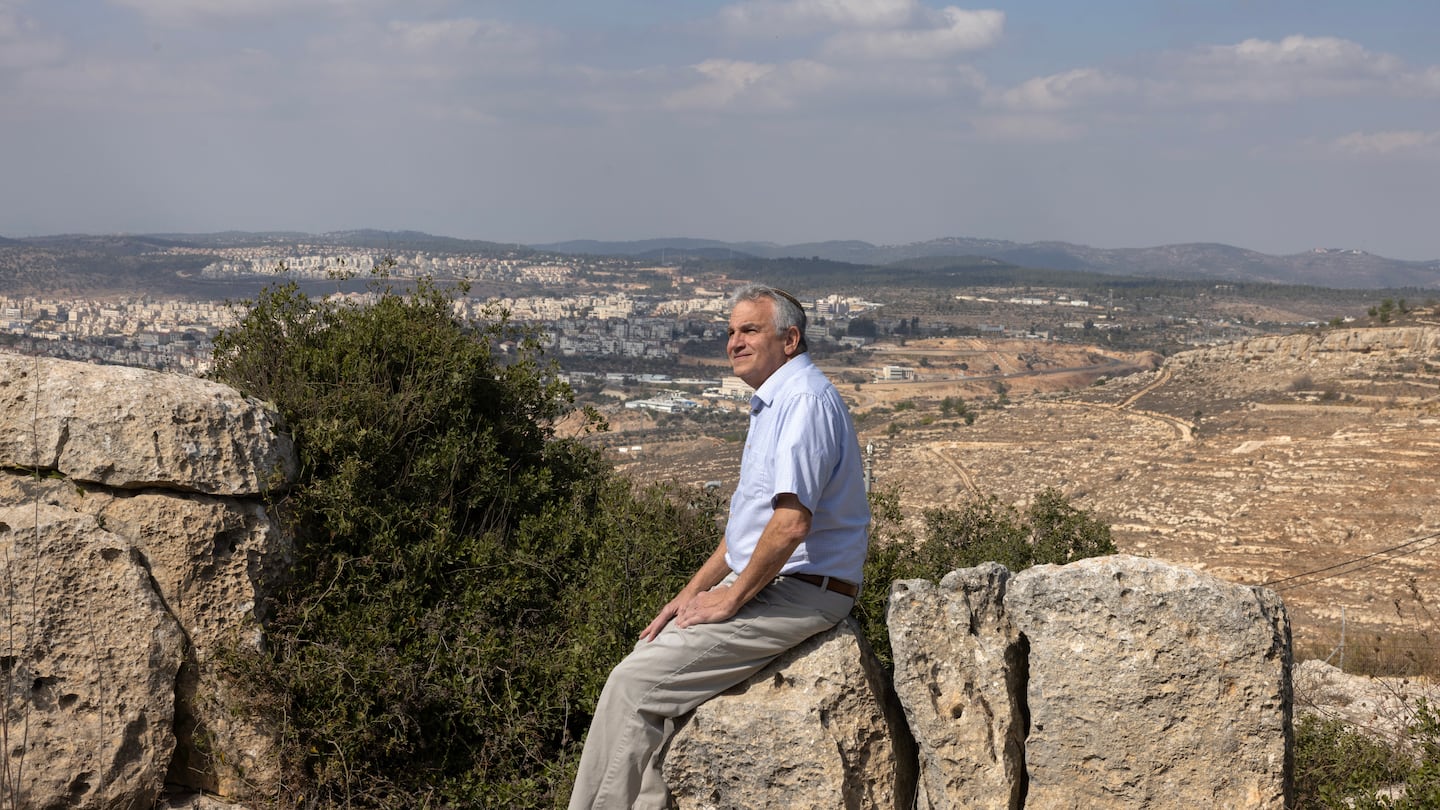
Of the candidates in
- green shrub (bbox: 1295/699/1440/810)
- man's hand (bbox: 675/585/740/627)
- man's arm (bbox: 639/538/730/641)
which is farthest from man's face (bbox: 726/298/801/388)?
green shrub (bbox: 1295/699/1440/810)

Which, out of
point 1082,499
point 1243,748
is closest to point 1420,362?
point 1082,499

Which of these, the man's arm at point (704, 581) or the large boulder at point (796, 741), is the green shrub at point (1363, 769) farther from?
the man's arm at point (704, 581)

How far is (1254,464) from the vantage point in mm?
33250

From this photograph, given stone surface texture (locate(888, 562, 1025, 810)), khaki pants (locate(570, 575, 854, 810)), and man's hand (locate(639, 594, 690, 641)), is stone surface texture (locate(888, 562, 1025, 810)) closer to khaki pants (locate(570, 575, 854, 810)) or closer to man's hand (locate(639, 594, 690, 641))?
khaki pants (locate(570, 575, 854, 810))

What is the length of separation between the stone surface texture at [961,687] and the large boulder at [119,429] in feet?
11.3

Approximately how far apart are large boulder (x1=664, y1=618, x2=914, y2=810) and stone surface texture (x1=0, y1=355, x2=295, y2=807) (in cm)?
226

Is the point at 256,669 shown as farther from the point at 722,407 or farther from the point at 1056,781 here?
the point at 722,407

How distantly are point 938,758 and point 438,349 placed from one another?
4.47 m

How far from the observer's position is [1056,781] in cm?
438

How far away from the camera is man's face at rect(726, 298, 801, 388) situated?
4.59m

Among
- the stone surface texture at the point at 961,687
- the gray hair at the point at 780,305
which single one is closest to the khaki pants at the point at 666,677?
the stone surface texture at the point at 961,687

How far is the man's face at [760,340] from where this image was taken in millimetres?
4594

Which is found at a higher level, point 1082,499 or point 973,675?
point 973,675

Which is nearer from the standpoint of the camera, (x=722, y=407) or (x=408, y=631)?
(x=408, y=631)
